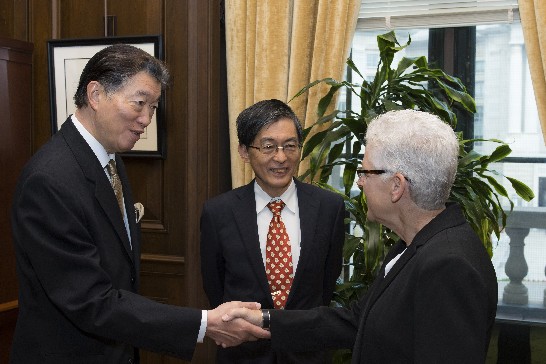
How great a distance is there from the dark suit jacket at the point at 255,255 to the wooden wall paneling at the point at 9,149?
138 centimetres

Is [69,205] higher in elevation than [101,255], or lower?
higher

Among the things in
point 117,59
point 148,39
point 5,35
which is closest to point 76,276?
point 117,59

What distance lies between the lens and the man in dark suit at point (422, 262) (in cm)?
148

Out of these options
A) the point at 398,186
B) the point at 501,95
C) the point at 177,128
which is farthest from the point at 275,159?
the point at 501,95

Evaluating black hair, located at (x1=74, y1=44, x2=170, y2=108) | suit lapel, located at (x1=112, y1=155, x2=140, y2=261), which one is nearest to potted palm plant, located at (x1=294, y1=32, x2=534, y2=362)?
suit lapel, located at (x1=112, y1=155, x2=140, y2=261)

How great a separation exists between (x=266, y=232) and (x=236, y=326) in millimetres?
504

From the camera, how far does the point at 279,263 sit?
267 centimetres

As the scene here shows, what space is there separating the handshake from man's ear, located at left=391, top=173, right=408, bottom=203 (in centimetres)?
80

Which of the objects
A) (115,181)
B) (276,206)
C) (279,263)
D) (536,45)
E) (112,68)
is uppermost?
(536,45)

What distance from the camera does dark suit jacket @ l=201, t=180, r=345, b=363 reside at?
261 centimetres

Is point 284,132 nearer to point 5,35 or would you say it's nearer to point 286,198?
point 286,198

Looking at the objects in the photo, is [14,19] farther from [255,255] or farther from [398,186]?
[398,186]

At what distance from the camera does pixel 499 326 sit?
3674 mm

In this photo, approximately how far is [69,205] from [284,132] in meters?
1.02
